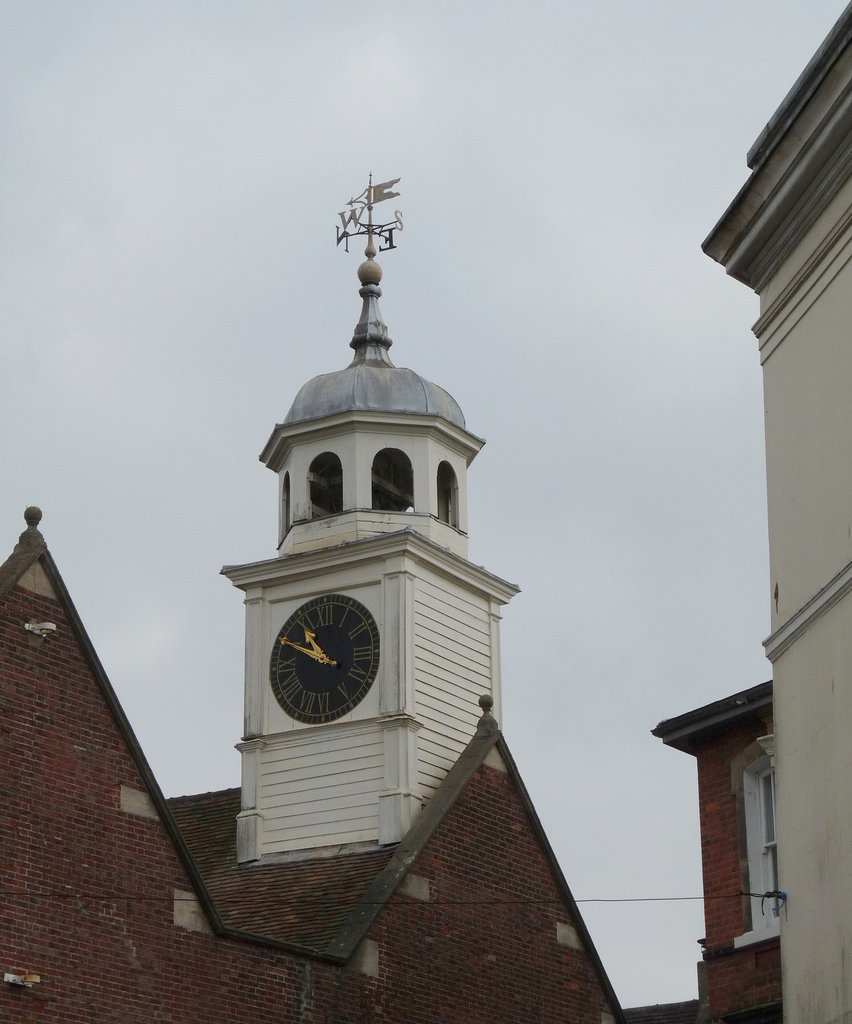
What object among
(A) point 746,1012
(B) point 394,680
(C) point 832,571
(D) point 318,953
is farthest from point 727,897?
(B) point 394,680

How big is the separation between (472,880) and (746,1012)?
8815 mm

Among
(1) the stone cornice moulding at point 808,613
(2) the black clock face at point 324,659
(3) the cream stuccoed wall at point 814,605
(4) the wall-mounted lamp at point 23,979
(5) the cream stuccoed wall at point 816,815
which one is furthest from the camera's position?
(2) the black clock face at point 324,659

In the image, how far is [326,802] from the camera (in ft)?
100

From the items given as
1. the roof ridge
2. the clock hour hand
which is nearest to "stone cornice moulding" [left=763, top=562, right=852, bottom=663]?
the roof ridge

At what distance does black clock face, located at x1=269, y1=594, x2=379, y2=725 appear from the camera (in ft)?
102

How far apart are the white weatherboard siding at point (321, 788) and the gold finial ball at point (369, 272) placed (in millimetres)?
8633

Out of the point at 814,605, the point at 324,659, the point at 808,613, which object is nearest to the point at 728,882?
the point at 808,613

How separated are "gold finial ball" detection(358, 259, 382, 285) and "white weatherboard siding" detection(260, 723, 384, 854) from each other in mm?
8633

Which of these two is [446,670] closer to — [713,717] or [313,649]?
[313,649]

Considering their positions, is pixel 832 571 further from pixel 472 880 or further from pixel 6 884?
pixel 472 880

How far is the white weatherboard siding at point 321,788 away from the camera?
3019 centimetres

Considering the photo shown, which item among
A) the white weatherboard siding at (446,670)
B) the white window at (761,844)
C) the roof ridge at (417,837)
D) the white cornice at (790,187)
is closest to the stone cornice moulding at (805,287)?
the white cornice at (790,187)

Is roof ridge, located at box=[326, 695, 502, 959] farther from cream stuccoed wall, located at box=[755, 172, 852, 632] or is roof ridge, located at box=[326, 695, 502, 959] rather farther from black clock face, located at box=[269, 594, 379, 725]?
cream stuccoed wall, located at box=[755, 172, 852, 632]

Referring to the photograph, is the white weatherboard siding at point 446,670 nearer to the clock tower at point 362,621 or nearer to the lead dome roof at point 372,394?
the clock tower at point 362,621
